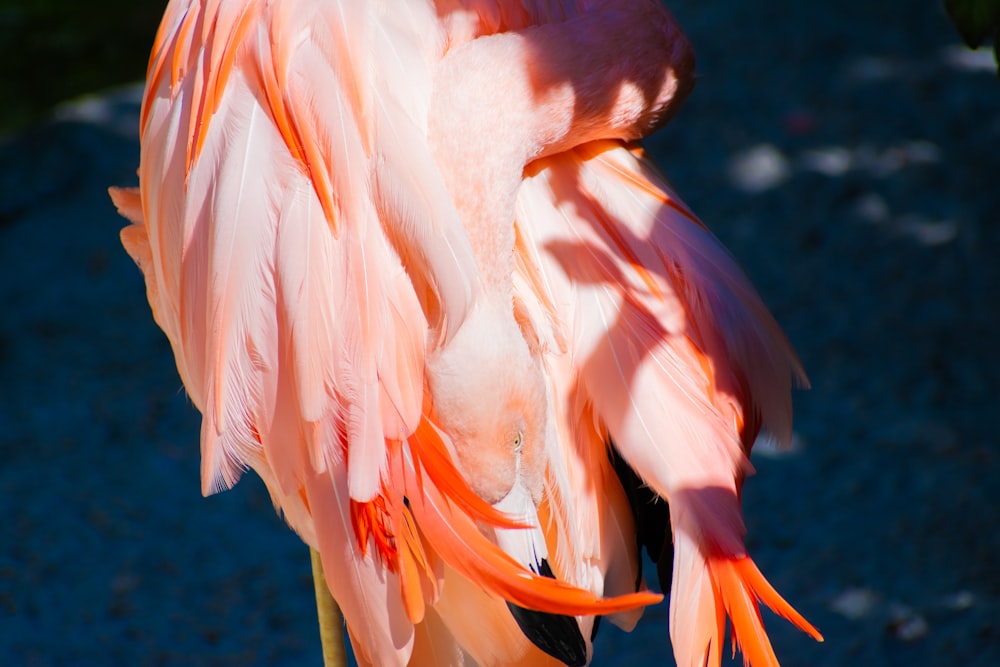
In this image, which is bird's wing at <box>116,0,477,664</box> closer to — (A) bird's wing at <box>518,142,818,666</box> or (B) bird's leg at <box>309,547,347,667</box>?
(A) bird's wing at <box>518,142,818,666</box>

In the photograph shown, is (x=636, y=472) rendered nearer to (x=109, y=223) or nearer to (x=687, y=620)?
(x=687, y=620)

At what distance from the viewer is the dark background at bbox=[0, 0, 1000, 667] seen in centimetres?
234

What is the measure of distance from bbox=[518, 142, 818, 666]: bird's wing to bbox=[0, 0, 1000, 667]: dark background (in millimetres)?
943

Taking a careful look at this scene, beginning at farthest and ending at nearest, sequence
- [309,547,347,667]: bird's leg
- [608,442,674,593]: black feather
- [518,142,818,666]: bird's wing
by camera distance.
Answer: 1. [309,547,347,667]: bird's leg
2. [608,442,674,593]: black feather
3. [518,142,818,666]: bird's wing

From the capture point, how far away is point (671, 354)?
1461 mm

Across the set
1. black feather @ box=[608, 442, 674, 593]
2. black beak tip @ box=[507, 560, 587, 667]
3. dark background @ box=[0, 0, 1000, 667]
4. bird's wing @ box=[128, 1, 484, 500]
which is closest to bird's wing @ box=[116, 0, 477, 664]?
bird's wing @ box=[128, 1, 484, 500]

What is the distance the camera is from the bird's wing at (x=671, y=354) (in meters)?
1.36

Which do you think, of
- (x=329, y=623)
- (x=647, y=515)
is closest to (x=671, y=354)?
(x=647, y=515)

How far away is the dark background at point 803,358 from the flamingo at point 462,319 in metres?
0.91

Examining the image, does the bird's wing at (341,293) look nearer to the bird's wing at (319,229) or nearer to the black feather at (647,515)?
the bird's wing at (319,229)

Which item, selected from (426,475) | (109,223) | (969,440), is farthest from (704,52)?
(426,475)

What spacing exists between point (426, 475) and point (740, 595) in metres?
0.40

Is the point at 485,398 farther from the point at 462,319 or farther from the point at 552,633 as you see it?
the point at 552,633

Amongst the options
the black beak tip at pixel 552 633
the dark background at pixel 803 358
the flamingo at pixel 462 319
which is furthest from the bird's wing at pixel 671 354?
the dark background at pixel 803 358
